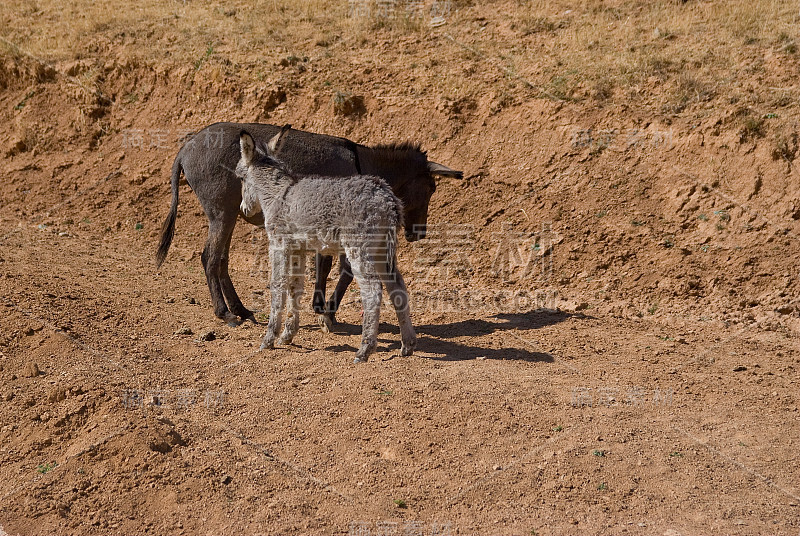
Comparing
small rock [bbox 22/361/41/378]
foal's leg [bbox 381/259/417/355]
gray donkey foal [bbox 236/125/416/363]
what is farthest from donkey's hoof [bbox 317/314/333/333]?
small rock [bbox 22/361/41/378]

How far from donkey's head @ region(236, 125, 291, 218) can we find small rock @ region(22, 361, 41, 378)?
2.60 meters

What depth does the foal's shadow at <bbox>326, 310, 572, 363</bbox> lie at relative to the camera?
26.5 feet

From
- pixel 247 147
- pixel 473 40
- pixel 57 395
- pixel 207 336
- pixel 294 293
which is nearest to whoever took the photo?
pixel 57 395

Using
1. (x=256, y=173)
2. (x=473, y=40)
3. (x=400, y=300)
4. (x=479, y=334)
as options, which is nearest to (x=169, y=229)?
(x=256, y=173)

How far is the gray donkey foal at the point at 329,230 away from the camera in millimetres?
7297

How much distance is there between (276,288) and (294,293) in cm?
22

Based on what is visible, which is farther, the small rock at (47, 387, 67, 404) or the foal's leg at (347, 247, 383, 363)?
the foal's leg at (347, 247, 383, 363)

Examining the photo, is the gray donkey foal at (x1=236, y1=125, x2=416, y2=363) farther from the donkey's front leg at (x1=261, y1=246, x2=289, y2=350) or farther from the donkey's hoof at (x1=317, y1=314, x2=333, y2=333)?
the donkey's hoof at (x1=317, y1=314, x2=333, y2=333)

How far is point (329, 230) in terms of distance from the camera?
737cm

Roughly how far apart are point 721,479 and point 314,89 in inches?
435

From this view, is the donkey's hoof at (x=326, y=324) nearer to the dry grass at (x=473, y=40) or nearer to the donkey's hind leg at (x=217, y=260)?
the donkey's hind leg at (x=217, y=260)

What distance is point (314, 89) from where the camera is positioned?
1462cm

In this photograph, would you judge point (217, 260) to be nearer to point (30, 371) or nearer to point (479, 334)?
point (30, 371)

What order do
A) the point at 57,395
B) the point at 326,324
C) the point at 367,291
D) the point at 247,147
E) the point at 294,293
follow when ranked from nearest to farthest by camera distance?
the point at 57,395, the point at 367,291, the point at 294,293, the point at 247,147, the point at 326,324
